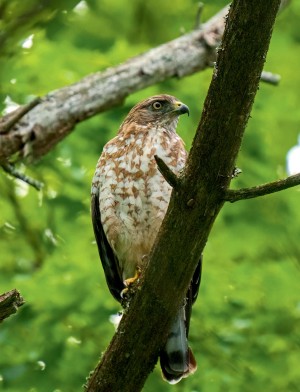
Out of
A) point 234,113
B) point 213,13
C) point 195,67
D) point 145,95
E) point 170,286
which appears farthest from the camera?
point 213,13

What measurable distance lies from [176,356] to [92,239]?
6.97ft

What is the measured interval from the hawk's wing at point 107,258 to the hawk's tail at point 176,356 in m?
0.69

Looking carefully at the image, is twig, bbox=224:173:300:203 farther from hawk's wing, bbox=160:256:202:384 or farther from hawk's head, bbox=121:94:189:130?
hawk's head, bbox=121:94:189:130

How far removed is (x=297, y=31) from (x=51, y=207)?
2.83 m

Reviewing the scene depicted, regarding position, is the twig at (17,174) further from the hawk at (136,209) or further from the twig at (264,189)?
the twig at (264,189)

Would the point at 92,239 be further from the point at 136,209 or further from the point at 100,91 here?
the point at 136,209

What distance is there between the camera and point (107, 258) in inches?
228

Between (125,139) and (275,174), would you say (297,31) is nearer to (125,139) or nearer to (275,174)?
(275,174)

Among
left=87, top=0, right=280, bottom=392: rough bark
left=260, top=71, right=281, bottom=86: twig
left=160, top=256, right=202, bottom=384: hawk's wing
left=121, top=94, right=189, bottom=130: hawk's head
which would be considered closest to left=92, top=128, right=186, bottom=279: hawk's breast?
left=121, top=94, right=189, bottom=130: hawk's head

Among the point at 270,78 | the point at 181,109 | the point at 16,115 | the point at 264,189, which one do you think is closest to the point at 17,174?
the point at 16,115

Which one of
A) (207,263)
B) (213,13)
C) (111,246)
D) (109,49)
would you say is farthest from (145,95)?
(111,246)

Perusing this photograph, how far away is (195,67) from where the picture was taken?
721cm

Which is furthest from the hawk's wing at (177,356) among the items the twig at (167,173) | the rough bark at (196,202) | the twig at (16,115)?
the twig at (16,115)

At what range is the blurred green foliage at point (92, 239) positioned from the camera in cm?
627
